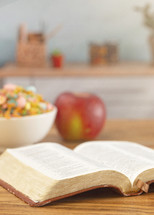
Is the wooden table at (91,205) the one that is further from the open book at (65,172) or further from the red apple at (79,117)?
the red apple at (79,117)

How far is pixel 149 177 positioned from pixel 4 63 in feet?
9.64

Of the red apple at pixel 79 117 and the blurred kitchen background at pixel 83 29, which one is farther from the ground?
the blurred kitchen background at pixel 83 29

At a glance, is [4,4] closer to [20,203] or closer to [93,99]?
[93,99]

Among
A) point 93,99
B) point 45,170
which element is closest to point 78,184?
→ point 45,170

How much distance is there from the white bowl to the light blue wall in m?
2.41

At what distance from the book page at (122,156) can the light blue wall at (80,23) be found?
254 centimetres

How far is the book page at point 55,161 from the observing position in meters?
0.93

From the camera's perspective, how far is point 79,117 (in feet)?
4.87

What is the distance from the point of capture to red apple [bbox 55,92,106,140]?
1485mm

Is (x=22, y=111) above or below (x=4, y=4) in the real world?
below

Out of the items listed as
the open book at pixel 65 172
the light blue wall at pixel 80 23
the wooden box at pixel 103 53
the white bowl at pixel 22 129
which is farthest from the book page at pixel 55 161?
the light blue wall at pixel 80 23

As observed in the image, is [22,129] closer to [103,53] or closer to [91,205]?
[91,205]

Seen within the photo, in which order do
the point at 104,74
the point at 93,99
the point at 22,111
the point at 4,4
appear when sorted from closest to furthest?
1. the point at 22,111
2. the point at 93,99
3. the point at 104,74
4. the point at 4,4

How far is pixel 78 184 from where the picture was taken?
90 cm
